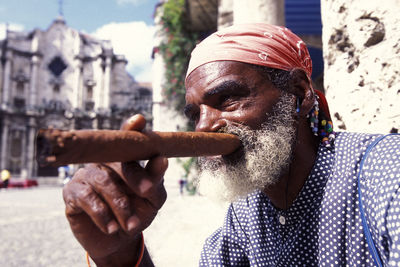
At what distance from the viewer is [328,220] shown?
1157mm

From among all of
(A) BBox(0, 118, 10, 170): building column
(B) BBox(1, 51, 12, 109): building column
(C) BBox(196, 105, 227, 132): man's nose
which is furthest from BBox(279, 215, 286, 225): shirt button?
(B) BBox(1, 51, 12, 109): building column

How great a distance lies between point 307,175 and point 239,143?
1.20 ft

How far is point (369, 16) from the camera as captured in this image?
6.32 ft

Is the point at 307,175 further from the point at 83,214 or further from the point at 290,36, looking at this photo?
the point at 83,214

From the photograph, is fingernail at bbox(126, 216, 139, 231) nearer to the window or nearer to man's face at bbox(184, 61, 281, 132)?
man's face at bbox(184, 61, 281, 132)

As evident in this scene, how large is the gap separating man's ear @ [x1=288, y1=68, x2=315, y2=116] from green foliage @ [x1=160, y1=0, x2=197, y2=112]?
8.75m

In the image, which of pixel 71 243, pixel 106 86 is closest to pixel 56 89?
pixel 106 86

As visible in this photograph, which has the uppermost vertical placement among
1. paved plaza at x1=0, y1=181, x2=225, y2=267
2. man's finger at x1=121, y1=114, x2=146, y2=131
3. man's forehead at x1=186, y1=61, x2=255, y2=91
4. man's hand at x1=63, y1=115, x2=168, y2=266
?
man's forehead at x1=186, y1=61, x2=255, y2=91

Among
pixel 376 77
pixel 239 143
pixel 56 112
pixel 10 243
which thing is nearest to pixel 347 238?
pixel 239 143

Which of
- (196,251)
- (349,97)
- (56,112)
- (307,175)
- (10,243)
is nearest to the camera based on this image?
(307,175)

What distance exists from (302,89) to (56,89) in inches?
1581

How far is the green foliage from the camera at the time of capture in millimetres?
10109

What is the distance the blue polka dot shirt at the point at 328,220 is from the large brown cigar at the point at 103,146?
638mm

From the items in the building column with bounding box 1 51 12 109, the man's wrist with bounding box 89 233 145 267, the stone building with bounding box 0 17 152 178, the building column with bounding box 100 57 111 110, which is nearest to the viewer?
the man's wrist with bounding box 89 233 145 267
